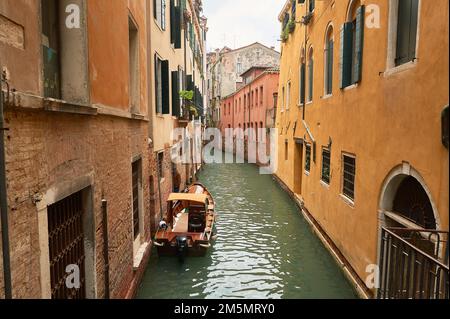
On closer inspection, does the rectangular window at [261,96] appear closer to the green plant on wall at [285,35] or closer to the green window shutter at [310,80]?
the green plant on wall at [285,35]

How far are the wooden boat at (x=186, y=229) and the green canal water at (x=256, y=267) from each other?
0.30 meters

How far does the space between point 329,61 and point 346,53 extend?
244 cm

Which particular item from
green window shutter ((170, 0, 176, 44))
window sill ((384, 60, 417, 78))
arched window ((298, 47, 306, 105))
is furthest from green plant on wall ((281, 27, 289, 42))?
window sill ((384, 60, 417, 78))

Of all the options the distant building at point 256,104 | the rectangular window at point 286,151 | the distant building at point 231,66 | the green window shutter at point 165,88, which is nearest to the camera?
the green window shutter at point 165,88

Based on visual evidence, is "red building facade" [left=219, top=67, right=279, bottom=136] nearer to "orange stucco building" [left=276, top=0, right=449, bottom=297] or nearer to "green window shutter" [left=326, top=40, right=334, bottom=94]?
"orange stucco building" [left=276, top=0, right=449, bottom=297]

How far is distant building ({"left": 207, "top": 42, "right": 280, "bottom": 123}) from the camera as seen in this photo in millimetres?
40844

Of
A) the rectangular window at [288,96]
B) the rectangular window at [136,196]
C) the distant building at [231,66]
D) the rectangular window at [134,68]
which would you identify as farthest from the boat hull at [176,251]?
the distant building at [231,66]

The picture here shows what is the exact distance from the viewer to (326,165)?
1018cm

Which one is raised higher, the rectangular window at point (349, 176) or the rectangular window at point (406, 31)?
the rectangular window at point (406, 31)

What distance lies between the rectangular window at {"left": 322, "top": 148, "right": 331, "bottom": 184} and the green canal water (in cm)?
182

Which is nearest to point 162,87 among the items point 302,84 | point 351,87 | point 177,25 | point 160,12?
point 160,12

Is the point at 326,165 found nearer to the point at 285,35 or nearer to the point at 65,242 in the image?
the point at 65,242

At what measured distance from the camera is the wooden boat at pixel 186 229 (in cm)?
850
